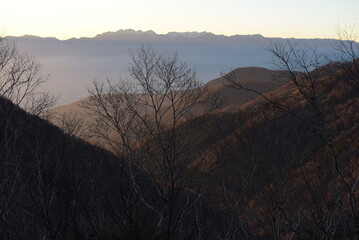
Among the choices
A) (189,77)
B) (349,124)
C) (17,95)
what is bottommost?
(349,124)

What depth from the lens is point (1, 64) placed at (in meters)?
13.1

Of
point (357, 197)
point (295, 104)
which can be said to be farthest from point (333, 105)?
point (357, 197)

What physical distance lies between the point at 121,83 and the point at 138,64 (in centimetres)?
218

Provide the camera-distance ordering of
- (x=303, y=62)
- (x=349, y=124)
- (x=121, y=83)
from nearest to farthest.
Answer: (x=303, y=62), (x=121, y=83), (x=349, y=124)

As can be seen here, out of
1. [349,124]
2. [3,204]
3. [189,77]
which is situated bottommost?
[349,124]

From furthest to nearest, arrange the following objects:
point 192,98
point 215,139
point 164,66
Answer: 1. point 215,139
2. point 192,98
3. point 164,66

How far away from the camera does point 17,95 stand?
12.9 meters

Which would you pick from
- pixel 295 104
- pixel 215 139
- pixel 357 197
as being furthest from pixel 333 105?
pixel 357 197

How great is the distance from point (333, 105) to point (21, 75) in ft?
103

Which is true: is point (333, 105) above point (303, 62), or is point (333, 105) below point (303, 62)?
below

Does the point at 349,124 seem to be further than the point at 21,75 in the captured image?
Yes

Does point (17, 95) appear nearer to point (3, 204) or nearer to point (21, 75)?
point (21, 75)

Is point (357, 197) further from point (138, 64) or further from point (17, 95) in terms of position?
point (17, 95)

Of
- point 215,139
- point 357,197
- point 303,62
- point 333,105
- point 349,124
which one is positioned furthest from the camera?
point 215,139
